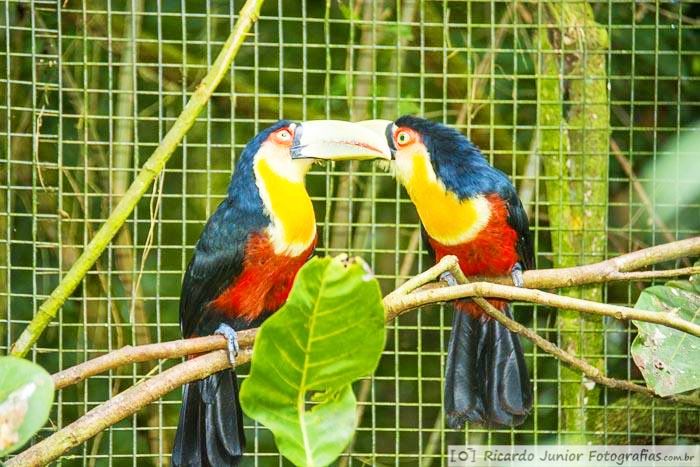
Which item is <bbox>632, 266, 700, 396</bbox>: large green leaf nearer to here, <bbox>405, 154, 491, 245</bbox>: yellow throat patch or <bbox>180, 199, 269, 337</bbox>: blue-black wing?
<bbox>405, 154, 491, 245</bbox>: yellow throat patch

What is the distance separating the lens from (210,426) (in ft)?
9.51

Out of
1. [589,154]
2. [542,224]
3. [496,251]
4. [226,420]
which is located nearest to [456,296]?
[496,251]

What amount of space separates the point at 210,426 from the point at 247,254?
483 millimetres

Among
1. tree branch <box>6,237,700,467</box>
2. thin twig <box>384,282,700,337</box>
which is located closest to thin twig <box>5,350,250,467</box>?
tree branch <box>6,237,700,467</box>

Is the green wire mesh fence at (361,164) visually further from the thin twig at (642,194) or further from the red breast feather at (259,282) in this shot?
the red breast feather at (259,282)

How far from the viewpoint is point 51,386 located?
151 cm

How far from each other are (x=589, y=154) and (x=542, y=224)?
0.83 metres

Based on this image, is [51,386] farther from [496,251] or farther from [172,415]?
[172,415]

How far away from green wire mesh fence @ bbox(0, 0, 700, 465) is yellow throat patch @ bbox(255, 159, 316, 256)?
192mm

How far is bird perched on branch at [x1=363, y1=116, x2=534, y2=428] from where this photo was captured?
9.71ft

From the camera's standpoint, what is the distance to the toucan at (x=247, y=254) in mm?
2869

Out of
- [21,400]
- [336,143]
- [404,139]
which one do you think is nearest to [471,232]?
[404,139]

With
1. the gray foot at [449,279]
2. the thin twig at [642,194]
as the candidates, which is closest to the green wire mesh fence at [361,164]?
the thin twig at [642,194]

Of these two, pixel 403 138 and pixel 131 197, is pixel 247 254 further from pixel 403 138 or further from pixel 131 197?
pixel 403 138
